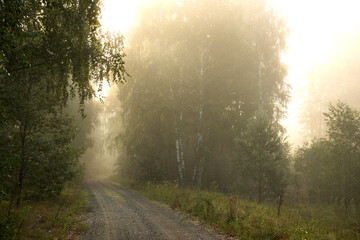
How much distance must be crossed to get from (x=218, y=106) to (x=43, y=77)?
42.3 ft

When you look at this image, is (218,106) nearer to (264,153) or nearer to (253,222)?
(264,153)

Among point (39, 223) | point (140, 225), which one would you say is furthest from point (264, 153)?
point (39, 223)

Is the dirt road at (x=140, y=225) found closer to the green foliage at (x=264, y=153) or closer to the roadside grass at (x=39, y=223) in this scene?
the roadside grass at (x=39, y=223)

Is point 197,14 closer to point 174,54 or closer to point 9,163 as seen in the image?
point 174,54

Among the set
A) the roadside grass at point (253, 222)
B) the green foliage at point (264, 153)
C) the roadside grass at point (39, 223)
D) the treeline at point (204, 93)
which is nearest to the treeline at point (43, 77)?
the roadside grass at point (39, 223)

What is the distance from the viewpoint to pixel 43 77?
713 centimetres

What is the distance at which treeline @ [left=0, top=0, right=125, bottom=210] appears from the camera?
494 centimetres

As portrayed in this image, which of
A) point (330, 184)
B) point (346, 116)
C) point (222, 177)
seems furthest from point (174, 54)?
point (330, 184)

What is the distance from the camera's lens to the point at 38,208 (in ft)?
29.7

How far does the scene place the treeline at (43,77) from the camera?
4.94 m

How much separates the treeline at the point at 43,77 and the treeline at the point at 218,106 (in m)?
8.26

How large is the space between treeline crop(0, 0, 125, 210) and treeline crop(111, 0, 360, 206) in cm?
826

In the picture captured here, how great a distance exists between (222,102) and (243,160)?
5085 mm

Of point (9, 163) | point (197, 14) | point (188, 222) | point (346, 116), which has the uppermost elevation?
point (197, 14)
